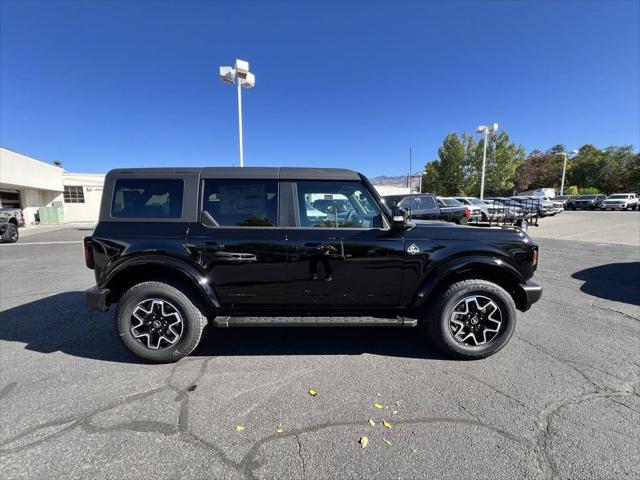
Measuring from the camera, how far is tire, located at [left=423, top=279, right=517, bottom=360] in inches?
121

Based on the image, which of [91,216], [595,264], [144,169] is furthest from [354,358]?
[91,216]

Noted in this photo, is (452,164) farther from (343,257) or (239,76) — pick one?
(343,257)

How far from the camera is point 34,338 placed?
3.67m

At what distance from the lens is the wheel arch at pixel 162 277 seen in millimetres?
3014

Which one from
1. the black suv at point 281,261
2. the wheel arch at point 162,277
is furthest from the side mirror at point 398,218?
the wheel arch at point 162,277

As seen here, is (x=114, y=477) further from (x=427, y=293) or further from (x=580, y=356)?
(x=580, y=356)

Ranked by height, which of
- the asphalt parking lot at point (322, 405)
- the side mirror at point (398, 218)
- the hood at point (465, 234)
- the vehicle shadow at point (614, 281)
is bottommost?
the asphalt parking lot at point (322, 405)

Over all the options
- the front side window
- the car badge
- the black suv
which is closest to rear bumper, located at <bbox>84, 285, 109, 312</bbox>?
the black suv

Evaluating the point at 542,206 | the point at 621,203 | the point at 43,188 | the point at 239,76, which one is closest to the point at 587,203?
the point at 621,203

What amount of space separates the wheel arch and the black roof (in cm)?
92

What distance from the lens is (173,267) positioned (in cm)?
301

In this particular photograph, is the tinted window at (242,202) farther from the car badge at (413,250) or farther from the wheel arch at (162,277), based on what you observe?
the car badge at (413,250)

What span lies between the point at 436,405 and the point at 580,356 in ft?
6.27

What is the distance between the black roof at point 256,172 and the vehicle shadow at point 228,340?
6.07 ft
